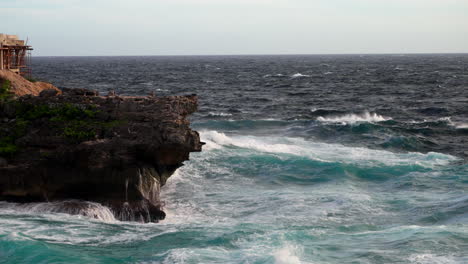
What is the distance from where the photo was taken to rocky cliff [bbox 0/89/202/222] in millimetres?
19656

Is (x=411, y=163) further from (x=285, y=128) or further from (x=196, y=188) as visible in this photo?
(x=285, y=128)

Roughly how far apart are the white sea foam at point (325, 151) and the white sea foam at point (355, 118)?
28.1 ft

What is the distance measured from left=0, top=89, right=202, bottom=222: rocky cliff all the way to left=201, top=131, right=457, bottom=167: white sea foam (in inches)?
445

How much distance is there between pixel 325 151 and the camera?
106ft

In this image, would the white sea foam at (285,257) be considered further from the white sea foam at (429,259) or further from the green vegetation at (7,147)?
the green vegetation at (7,147)

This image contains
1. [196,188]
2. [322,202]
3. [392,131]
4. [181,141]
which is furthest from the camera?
[392,131]

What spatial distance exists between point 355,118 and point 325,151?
15.1 meters

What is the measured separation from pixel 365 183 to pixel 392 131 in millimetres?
14647

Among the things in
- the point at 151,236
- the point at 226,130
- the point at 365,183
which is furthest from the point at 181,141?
the point at 226,130

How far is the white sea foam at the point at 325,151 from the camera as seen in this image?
2911cm

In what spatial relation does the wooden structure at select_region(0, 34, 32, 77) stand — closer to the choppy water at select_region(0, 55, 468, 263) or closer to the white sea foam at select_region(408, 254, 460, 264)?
the choppy water at select_region(0, 55, 468, 263)

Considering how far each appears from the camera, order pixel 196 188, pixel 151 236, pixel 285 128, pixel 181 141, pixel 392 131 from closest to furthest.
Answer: pixel 151 236, pixel 181 141, pixel 196 188, pixel 392 131, pixel 285 128

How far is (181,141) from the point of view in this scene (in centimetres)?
1980

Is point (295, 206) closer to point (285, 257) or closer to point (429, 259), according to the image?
point (285, 257)
